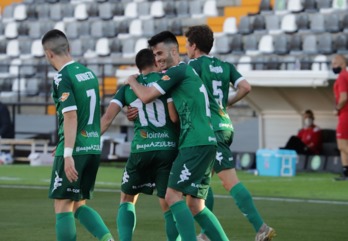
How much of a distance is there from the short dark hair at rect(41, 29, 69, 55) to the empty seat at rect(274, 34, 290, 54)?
1795 centimetres

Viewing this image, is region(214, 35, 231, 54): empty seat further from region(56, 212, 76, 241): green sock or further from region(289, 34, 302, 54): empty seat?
region(56, 212, 76, 241): green sock

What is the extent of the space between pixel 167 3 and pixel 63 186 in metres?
22.1

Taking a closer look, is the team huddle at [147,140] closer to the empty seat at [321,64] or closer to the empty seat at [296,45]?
the empty seat at [321,64]

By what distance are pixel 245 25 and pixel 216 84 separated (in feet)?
57.0

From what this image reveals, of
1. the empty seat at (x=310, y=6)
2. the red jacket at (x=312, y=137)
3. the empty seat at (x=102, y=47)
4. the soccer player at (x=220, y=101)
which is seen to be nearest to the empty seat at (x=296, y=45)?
the empty seat at (x=310, y=6)

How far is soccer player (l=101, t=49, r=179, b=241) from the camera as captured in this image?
8586mm

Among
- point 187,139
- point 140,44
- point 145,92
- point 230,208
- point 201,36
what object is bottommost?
point 230,208

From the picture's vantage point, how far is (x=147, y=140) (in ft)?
28.3

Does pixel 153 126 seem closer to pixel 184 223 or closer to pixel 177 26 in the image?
pixel 184 223

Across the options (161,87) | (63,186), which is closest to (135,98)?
(161,87)

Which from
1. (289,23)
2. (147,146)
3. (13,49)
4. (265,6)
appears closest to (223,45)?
Answer: (265,6)

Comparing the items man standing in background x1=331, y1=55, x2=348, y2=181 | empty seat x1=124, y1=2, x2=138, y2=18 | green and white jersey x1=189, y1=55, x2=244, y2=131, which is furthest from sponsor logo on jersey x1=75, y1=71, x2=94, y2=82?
empty seat x1=124, y1=2, x2=138, y2=18

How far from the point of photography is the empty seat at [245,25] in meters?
27.1

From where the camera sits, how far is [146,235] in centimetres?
1048
